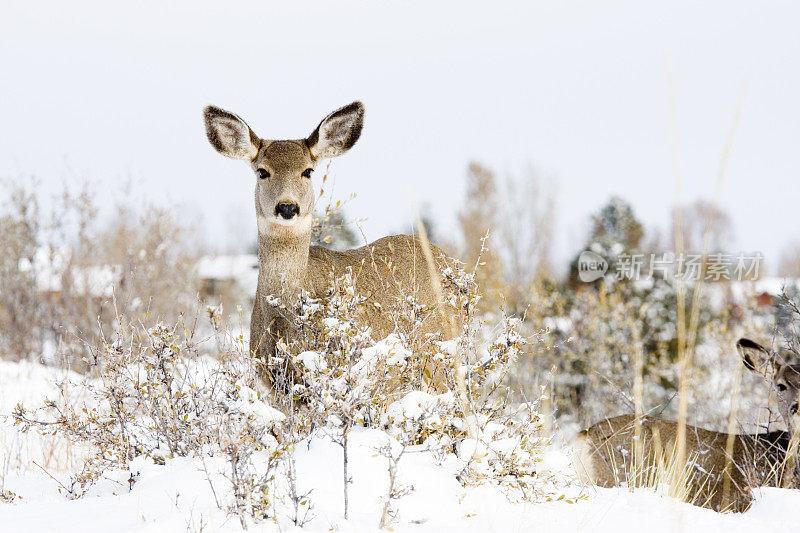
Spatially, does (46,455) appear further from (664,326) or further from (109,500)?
(664,326)

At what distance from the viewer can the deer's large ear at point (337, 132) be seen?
5.62m

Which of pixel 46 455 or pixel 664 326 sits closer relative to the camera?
pixel 46 455

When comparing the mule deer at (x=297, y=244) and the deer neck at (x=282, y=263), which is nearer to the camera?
the mule deer at (x=297, y=244)

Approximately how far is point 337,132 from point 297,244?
927 millimetres

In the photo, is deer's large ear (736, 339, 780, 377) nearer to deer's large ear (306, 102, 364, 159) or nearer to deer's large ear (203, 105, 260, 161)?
deer's large ear (306, 102, 364, 159)

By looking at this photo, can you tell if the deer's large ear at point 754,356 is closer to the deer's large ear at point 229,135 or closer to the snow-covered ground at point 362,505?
the snow-covered ground at point 362,505

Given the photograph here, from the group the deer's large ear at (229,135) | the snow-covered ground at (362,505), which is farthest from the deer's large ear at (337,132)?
the snow-covered ground at (362,505)

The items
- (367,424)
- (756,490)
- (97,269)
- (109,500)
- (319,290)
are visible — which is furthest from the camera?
(97,269)

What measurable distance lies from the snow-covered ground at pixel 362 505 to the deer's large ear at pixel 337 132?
89.5 inches

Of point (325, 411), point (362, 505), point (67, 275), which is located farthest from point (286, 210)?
point (67, 275)

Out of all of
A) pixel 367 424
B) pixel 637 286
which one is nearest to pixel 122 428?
pixel 367 424

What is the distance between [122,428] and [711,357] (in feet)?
38.4

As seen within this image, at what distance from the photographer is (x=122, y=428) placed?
442 centimetres

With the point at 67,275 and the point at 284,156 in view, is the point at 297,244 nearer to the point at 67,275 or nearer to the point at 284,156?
the point at 284,156
